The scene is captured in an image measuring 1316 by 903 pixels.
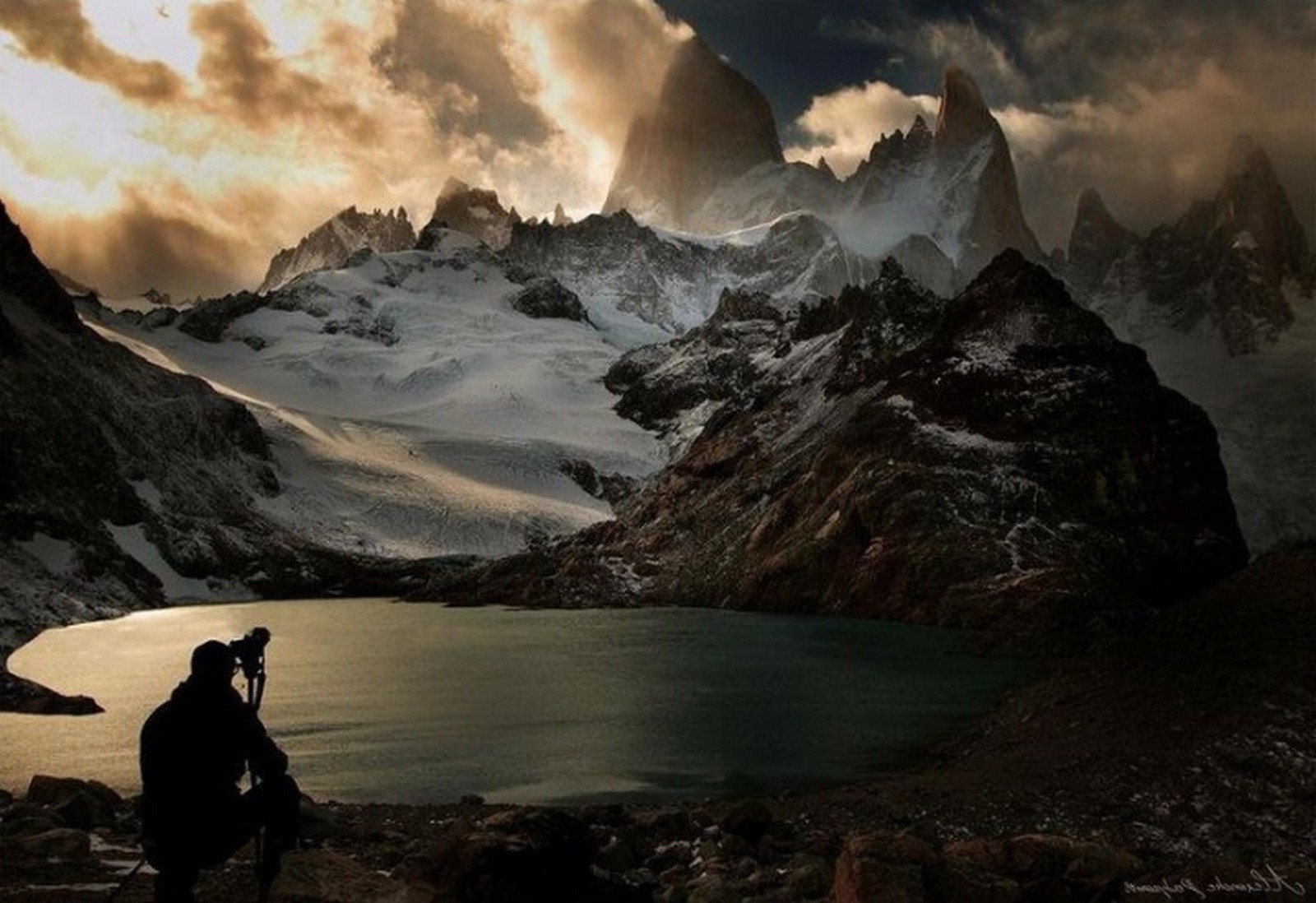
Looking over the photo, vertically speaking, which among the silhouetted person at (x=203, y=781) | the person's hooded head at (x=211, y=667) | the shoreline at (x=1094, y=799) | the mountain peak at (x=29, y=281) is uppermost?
the mountain peak at (x=29, y=281)

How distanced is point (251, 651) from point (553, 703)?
37.9m

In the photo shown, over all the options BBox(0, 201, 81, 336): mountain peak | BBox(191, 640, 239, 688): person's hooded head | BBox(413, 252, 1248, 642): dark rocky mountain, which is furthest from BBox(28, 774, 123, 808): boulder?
BBox(0, 201, 81, 336): mountain peak

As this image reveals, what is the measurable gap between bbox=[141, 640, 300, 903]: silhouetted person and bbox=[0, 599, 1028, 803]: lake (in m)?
19.6

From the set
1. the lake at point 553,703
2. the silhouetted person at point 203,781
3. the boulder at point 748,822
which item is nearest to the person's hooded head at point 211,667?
the silhouetted person at point 203,781

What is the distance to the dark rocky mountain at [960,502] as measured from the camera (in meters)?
94.3

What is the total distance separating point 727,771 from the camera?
3506cm

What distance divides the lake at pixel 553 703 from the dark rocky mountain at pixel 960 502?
999 cm

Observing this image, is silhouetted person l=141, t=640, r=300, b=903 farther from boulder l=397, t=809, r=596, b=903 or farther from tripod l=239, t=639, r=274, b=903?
boulder l=397, t=809, r=596, b=903

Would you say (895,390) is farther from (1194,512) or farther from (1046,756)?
(1046,756)

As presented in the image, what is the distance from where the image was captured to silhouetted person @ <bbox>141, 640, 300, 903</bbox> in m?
Answer: 12.4

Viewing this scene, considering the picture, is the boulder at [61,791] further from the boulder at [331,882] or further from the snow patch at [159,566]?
the snow patch at [159,566]

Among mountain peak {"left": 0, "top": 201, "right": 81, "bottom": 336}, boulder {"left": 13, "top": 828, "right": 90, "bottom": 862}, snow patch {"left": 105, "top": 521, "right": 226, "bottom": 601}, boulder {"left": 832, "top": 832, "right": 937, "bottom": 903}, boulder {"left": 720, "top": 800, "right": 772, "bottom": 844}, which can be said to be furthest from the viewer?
mountain peak {"left": 0, "top": 201, "right": 81, "bottom": 336}

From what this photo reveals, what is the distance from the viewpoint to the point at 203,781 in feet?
40.8

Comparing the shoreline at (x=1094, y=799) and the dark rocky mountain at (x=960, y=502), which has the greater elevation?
the dark rocky mountain at (x=960, y=502)
